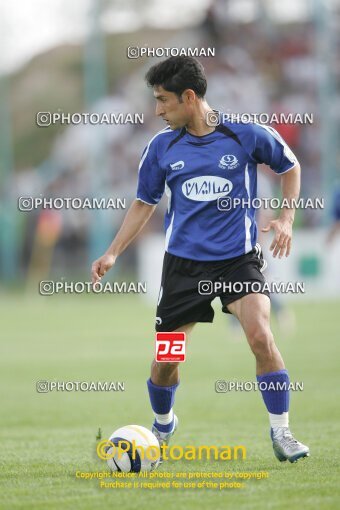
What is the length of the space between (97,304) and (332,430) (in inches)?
688

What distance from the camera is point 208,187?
6.30m

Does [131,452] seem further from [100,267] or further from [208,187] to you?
[208,187]

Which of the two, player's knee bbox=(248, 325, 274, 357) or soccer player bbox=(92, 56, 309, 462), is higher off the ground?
soccer player bbox=(92, 56, 309, 462)

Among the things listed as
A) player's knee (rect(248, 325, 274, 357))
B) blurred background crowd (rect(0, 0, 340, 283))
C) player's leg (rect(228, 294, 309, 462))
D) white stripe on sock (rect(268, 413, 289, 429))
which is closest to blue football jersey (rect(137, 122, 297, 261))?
player's leg (rect(228, 294, 309, 462))

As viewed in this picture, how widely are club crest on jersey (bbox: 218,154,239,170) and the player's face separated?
1.07ft

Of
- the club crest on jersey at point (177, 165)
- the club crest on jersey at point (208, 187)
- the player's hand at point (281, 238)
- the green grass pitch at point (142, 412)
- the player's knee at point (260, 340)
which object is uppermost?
the club crest on jersey at point (177, 165)

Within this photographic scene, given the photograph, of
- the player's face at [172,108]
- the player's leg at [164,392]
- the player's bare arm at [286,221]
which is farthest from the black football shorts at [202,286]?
the player's face at [172,108]

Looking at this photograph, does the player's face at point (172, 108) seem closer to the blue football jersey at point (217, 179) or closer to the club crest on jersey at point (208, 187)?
the blue football jersey at point (217, 179)

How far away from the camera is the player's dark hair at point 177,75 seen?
20.4ft

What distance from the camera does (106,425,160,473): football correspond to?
234 inches

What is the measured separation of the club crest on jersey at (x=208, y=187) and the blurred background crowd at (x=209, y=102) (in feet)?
62.6

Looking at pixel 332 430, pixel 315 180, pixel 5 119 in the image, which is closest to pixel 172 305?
pixel 332 430

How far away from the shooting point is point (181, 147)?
6352 millimetres

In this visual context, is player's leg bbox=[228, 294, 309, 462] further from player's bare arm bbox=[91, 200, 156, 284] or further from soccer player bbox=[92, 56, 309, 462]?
player's bare arm bbox=[91, 200, 156, 284]
